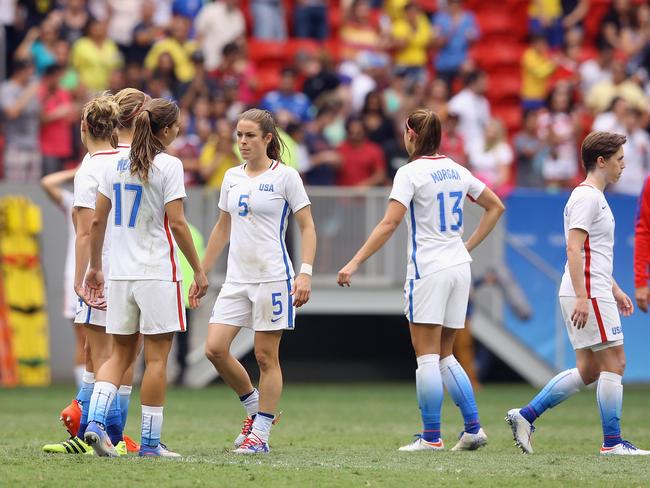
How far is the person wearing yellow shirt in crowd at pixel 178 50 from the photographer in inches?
A: 721

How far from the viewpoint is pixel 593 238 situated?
8570mm

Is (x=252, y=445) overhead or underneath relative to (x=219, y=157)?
underneath

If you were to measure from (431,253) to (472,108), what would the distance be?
10836 millimetres

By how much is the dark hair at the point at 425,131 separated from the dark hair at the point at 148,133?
68.9 inches

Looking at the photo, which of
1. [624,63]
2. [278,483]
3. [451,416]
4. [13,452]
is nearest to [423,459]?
[278,483]

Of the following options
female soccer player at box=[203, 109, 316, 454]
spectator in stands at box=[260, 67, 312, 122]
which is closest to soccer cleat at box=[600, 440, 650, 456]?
female soccer player at box=[203, 109, 316, 454]

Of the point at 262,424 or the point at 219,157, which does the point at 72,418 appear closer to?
the point at 262,424

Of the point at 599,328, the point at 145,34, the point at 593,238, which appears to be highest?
the point at 145,34

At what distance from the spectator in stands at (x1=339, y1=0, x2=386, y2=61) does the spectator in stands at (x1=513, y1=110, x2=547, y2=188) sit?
3101 mm

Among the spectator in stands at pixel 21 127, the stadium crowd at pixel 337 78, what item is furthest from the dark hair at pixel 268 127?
the spectator in stands at pixel 21 127

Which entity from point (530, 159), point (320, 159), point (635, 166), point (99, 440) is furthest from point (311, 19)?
point (99, 440)

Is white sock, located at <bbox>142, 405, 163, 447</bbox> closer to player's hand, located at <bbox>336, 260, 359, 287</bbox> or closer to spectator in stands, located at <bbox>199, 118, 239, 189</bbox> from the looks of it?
player's hand, located at <bbox>336, 260, 359, 287</bbox>

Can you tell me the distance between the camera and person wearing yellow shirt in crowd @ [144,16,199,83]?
18312 mm

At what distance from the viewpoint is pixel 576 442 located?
9.81m
